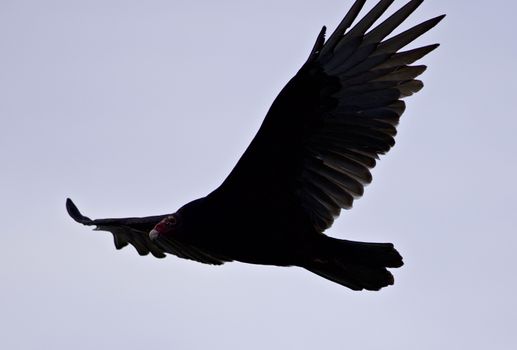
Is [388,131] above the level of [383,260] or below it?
above

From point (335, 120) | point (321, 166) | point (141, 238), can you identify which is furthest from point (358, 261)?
point (141, 238)

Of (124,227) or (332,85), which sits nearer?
(332,85)

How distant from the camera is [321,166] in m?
10.1

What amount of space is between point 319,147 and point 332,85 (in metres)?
0.55

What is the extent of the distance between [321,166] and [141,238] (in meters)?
2.52

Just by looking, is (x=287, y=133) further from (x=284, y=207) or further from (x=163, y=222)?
(x=163, y=222)

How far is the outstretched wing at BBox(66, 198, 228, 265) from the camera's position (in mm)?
11078

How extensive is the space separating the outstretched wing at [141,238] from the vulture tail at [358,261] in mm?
1479

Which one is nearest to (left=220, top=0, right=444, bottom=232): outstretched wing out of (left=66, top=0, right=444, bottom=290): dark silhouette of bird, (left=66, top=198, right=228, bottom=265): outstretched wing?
(left=66, top=0, right=444, bottom=290): dark silhouette of bird

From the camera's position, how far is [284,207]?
996 centimetres

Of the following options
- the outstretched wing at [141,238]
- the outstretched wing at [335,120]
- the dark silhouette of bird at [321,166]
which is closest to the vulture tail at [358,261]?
the dark silhouette of bird at [321,166]

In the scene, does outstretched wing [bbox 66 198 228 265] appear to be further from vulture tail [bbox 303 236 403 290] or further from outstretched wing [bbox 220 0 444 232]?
vulture tail [bbox 303 236 403 290]

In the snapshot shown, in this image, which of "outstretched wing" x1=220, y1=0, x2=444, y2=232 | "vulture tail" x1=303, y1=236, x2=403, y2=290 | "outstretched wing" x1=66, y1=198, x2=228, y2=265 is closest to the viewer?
"outstretched wing" x1=220, y1=0, x2=444, y2=232

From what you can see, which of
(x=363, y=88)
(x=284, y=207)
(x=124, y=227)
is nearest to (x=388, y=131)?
(x=363, y=88)
